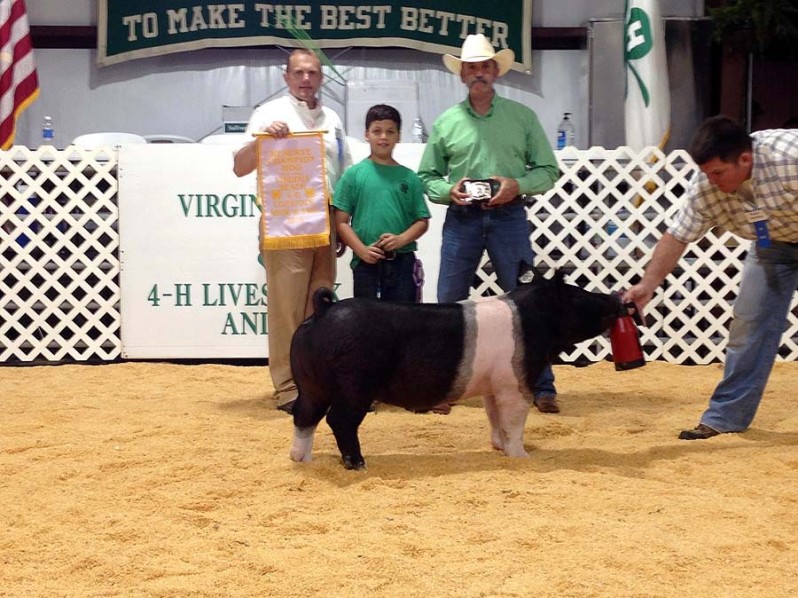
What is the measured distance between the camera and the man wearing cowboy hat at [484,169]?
5.33 metres

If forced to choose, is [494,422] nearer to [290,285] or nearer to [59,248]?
[290,285]

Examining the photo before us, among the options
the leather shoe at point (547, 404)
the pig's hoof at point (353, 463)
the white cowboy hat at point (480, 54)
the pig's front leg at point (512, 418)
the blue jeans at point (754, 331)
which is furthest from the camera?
the leather shoe at point (547, 404)

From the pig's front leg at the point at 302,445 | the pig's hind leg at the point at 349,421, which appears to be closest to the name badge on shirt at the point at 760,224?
the pig's hind leg at the point at 349,421

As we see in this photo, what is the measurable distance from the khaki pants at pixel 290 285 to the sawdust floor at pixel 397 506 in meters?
0.40

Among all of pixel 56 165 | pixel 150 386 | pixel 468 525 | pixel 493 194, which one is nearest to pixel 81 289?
pixel 56 165

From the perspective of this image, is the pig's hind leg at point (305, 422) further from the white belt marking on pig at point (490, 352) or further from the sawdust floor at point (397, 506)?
the white belt marking on pig at point (490, 352)

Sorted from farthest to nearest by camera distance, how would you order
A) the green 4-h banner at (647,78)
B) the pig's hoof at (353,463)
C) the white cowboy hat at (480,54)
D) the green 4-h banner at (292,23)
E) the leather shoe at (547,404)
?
the green 4-h banner at (292,23), the green 4-h banner at (647,78), the leather shoe at (547,404), the white cowboy hat at (480,54), the pig's hoof at (353,463)

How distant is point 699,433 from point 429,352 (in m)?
1.48

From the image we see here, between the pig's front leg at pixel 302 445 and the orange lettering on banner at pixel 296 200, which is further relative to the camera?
the orange lettering on banner at pixel 296 200

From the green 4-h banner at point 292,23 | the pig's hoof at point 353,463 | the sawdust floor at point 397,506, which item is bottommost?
the sawdust floor at point 397,506

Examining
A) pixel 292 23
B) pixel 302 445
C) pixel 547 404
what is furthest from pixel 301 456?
pixel 292 23

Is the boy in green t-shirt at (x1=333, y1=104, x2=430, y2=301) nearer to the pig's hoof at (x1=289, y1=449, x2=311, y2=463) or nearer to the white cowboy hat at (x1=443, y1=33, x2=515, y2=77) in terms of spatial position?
the white cowboy hat at (x1=443, y1=33, x2=515, y2=77)

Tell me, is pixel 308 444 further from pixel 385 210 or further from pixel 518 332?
pixel 385 210

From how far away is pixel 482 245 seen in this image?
5.41 meters
